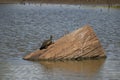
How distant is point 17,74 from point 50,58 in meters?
2.66

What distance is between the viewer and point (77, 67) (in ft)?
47.9

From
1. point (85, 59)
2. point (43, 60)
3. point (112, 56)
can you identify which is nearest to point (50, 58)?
point (43, 60)

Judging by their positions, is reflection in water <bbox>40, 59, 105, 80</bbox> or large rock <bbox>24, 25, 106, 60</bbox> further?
large rock <bbox>24, 25, 106, 60</bbox>

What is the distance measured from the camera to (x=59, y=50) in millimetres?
15492

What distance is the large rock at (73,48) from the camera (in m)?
15.5

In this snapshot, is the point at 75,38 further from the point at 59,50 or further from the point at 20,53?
the point at 20,53

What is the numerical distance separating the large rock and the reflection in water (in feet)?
0.99

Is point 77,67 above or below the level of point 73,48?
below

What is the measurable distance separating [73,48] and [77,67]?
1.10 metres

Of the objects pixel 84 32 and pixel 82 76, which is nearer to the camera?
pixel 82 76

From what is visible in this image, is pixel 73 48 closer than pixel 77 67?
No

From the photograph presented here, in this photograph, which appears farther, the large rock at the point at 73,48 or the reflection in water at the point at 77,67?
the large rock at the point at 73,48

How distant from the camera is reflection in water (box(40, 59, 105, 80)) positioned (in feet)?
44.7

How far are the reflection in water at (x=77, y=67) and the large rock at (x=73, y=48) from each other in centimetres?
30
